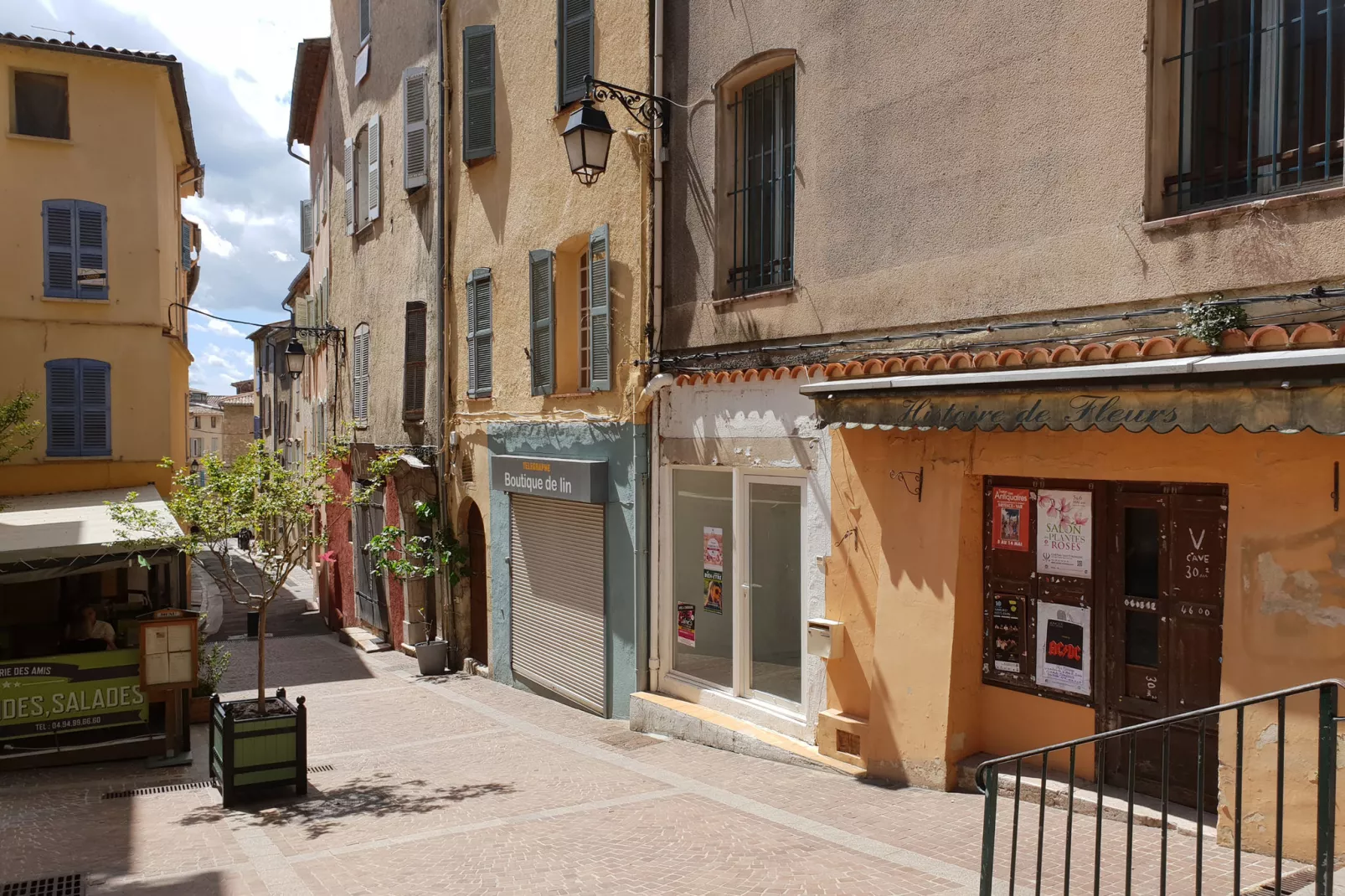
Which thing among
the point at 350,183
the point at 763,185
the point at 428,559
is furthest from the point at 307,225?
the point at 763,185

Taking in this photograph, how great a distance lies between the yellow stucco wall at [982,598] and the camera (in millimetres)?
5738

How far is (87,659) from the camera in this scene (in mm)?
11055

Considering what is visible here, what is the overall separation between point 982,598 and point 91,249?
16.5m

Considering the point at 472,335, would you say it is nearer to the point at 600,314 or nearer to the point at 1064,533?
the point at 600,314

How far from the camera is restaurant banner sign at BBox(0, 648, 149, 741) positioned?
10.7 m

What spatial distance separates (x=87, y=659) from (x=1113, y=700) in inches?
389

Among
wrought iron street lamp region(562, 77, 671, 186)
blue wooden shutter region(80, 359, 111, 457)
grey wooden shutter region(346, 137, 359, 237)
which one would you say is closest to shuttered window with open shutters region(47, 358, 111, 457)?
blue wooden shutter region(80, 359, 111, 457)

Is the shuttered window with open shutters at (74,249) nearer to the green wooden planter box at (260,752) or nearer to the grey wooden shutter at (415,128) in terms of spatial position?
the grey wooden shutter at (415,128)

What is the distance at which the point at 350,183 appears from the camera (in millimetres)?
21938

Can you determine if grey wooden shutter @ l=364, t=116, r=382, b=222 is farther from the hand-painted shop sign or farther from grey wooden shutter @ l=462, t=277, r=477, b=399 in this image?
the hand-painted shop sign

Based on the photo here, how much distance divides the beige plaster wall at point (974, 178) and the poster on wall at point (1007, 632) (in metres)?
2.11

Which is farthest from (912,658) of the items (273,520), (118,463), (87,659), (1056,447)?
(118,463)

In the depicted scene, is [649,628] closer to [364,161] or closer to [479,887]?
[479,887]

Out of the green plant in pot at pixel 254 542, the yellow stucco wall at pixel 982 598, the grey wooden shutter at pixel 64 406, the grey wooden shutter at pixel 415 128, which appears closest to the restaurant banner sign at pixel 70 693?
the green plant in pot at pixel 254 542
